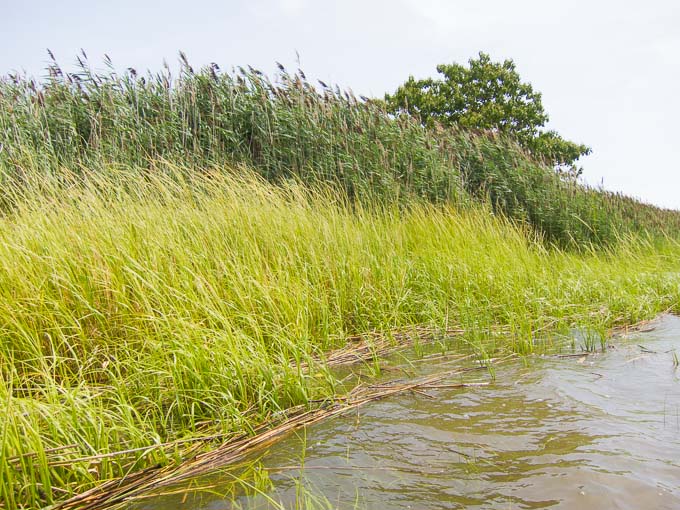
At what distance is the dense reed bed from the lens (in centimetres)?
810

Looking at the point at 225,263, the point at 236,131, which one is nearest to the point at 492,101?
the point at 236,131

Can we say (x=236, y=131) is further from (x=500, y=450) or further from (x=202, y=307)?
(x=500, y=450)

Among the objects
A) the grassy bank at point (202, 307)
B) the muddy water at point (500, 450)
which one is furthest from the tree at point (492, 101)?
the muddy water at point (500, 450)

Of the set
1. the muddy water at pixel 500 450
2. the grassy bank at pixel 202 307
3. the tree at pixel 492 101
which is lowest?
the muddy water at pixel 500 450

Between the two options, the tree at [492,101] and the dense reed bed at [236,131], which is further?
the tree at [492,101]

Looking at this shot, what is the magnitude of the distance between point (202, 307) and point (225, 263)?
971mm

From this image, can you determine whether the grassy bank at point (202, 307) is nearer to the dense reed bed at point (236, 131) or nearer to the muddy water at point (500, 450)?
the muddy water at point (500, 450)

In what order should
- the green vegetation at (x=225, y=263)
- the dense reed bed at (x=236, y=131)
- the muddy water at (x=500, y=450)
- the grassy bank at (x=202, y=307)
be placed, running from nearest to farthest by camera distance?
the muddy water at (x=500, y=450)
the grassy bank at (x=202, y=307)
the green vegetation at (x=225, y=263)
the dense reed bed at (x=236, y=131)

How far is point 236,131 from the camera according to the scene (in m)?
9.17

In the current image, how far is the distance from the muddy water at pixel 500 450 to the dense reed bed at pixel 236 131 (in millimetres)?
→ 5118

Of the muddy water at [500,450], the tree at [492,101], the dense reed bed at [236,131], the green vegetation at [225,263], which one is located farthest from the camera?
the tree at [492,101]

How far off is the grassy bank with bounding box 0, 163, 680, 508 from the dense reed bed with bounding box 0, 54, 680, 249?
1804 mm

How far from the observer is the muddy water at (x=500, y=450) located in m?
1.95

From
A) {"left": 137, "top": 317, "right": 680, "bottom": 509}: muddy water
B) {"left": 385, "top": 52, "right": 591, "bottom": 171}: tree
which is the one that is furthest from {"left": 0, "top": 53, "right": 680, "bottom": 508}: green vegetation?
{"left": 385, "top": 52, "right": 591, "bottom": 171}: tree
